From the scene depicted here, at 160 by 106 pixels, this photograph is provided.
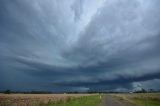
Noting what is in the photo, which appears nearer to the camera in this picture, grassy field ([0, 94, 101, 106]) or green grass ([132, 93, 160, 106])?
grassy field ([0, 94, 101, 106])

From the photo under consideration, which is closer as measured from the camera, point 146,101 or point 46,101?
point 46,101

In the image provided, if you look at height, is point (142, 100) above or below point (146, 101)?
above

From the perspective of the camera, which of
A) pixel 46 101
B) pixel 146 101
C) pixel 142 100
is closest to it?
pixel 46 101

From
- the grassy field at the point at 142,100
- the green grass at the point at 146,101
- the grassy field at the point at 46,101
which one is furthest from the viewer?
the grassy field at the point at 142,100

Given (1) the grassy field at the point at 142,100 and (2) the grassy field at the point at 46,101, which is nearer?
(2) the grassy field at the point at 46,101

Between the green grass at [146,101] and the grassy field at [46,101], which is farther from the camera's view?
the green grass at [146,101]

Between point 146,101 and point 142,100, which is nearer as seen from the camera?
point 146,101

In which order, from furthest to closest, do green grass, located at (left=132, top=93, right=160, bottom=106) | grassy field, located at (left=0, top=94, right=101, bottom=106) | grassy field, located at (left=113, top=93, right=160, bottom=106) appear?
grassy field, located at (left=113, top=93, right=160, bottom=106) → green grass, located at (left=132, top=93, right=160, bottom=106) → grassy field, located at (left=0, top=94, right=101, bottom=106)

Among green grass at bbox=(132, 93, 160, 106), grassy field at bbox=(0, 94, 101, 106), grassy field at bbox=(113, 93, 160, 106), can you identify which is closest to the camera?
grassy field at bbox=(0, 94, 101, 106)

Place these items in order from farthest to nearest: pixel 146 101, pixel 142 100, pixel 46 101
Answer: pixel 142 100 < pixel 146 101 < pixel 46 101

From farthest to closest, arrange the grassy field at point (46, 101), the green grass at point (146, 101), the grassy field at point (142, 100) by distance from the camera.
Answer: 1. the grassy field at point (142, 100)
2. the green grass at point (146, 101)
3. the grassy field at point (46, 101)

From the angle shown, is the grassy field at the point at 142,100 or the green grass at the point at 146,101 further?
the grassy field at the point at 142,100

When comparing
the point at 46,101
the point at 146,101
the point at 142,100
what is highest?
the point at 142,100

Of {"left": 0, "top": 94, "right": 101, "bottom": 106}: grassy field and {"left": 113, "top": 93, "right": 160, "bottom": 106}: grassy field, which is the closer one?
{"left": 0, "top": 94, "right": 101, "bottom": 106}: grassy field
